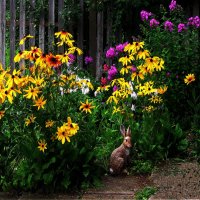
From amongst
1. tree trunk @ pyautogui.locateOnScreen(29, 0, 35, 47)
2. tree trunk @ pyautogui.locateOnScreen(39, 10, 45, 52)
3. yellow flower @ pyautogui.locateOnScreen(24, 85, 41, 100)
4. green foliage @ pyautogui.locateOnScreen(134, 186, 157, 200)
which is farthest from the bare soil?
tree trunk @ pyautogui.locateOnScreen(29, 0, 35, 47)

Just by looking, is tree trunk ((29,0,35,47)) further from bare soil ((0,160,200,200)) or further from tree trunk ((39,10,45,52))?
bare soil ((0,160,200,200))

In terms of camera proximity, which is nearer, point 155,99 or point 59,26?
point 155,99

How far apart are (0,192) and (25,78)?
36.3 inches

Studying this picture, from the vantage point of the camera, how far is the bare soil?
4301 mm

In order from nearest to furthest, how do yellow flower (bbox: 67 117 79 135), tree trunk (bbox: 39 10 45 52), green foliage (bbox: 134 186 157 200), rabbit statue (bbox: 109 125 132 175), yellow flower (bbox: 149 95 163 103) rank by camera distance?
yellow flower (bbox: 67 117 79 135), green foliage (bbox: 134 186 157 200), rabbit statue (bbox: 109 125 132 175), yellow flower (bbox: 149 95 163 103), tree trunk (bbox: 39 10 45 52)

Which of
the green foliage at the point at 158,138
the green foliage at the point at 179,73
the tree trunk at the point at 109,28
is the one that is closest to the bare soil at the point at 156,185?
the green foliage at the point at 158,138

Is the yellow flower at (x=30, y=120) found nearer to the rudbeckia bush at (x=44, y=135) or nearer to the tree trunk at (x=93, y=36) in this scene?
the rudbeckia bush at (x=44, y=135)

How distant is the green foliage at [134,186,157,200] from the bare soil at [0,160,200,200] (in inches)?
1.5

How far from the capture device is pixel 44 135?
434 centimetres

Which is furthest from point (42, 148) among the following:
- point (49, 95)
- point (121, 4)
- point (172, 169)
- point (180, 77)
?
point (121, 4)

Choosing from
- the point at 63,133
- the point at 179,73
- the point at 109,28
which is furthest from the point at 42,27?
the point at 63,133

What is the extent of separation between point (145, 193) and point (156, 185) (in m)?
0.20

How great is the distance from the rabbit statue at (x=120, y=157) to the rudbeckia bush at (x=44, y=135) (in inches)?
10.6

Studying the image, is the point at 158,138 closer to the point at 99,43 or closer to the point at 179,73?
the point at 179,73
